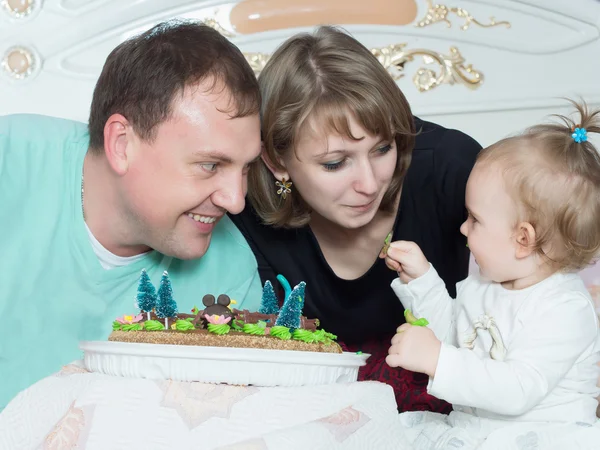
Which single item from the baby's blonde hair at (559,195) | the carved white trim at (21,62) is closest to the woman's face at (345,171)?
the baby's blonde hair at (559,195)

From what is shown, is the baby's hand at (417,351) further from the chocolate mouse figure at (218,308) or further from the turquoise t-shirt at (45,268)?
the turquoise t-shirt at (45,268)

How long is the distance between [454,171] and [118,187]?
0.94 meters

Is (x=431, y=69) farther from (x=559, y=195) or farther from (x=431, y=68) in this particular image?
(x=559, y=195)

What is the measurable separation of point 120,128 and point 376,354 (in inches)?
42.3

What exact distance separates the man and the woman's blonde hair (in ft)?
0.29

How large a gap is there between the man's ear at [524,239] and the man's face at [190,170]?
2.26 feet

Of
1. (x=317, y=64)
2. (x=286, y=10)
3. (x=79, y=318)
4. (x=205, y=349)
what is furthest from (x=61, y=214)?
(x=286, y=10)

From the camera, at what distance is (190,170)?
Answer: 1.89 metres

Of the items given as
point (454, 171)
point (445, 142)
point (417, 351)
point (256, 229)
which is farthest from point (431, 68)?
point (417, 351)

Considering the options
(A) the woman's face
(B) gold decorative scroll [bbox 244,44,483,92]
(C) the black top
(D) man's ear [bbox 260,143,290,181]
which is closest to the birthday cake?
(A) the woman's face

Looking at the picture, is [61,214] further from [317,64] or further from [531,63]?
[531,63]

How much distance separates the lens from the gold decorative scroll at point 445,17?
321 cm

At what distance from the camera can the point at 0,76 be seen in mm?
3494

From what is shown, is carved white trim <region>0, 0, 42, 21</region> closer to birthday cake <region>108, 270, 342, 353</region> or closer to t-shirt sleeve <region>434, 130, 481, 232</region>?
t-shirt sleeve <region>434, 130, 481, 232</region>
